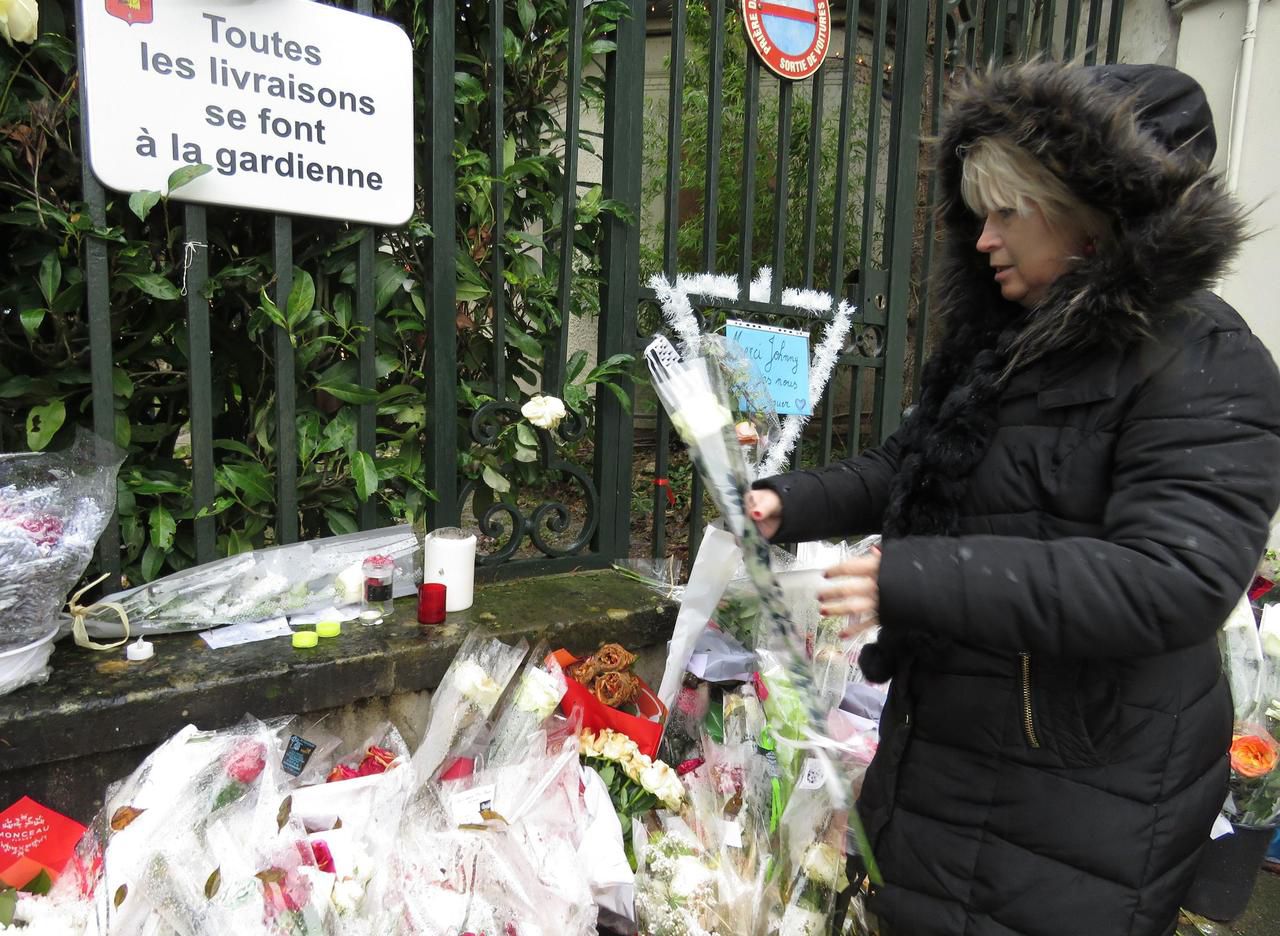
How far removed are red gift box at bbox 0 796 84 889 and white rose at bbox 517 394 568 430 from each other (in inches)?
48.7

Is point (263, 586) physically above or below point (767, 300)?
below

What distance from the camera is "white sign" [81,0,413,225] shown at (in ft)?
5.41

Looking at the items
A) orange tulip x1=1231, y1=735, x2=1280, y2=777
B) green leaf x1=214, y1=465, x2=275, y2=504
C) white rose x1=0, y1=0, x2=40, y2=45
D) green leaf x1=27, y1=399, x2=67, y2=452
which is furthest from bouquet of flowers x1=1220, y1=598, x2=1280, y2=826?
white rose x1=0, y1=0, x2=40, y2=45

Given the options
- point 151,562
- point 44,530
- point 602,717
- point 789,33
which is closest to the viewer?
point 44,530

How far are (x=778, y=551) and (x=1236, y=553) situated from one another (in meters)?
1.42

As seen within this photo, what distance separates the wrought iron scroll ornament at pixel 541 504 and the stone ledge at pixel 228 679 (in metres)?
0.18

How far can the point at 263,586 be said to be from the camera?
1.91m

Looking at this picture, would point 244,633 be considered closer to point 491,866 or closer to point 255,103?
point 491,866

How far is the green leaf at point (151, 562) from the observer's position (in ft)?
6.10

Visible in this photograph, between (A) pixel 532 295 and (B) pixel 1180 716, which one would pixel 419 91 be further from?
(B) pixel 1180 716

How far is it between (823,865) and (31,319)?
6.44ft

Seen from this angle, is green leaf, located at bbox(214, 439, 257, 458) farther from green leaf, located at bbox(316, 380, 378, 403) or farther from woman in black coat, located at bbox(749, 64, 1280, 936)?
woman in black coat, located at bbox(749, 64, 1280, 936)

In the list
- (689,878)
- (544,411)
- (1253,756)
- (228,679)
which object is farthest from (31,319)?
(1253,756)

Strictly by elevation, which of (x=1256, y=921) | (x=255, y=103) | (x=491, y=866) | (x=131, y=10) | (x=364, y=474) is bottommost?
(x=1256, y=921)
